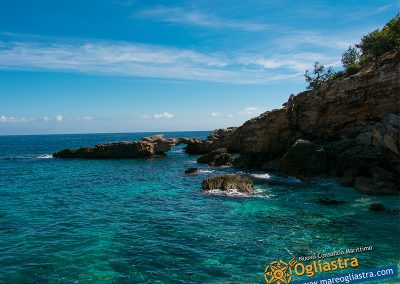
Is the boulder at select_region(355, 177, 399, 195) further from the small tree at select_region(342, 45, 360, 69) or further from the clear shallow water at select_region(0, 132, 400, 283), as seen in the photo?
the small tree at select_region(342, 45, 360, 69)

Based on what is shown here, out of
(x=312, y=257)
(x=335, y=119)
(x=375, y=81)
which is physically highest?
(x=375, y=81)

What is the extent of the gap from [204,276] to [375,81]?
37.6m

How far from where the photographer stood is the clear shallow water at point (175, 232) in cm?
1695

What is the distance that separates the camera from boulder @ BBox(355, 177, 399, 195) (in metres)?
32.5

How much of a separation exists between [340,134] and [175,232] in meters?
33.3

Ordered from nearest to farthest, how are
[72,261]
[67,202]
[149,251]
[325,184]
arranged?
[72,261], [149,251], [67,202], [325,184]

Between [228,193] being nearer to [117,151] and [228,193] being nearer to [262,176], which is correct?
[262,176]

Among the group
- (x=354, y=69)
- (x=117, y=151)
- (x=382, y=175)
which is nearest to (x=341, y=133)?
(x=354, y=69)

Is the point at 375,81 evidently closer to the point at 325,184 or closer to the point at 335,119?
the point at 335,119

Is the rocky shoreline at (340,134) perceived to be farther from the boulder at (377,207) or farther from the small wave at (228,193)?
the small wave at (228,193)

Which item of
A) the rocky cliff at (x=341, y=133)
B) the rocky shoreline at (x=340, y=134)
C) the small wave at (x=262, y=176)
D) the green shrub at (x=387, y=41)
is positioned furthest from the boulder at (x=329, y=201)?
the green shrub at (x=387, y=41)

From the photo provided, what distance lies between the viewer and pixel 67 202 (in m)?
32.2

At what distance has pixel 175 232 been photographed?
22828 mm

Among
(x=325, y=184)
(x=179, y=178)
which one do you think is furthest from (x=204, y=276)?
(x=179, y=178)
